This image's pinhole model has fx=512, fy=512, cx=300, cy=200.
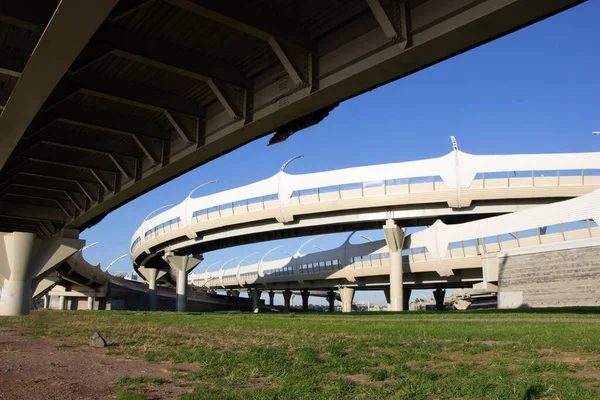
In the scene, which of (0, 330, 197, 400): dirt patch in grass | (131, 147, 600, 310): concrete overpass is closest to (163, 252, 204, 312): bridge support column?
(131, 147, 600, 310): concrete overpass

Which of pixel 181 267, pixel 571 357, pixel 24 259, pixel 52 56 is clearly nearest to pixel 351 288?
pixel 181 267

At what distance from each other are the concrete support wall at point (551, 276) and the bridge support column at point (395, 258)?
480 inches

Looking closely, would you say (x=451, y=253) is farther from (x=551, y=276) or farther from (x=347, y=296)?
(x=347, y=296)

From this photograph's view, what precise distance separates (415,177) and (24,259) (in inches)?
1235

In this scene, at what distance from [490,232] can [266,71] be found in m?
34.3

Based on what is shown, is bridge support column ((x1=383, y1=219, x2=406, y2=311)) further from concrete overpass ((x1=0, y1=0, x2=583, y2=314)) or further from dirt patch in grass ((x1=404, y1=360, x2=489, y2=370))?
dirt patch in grass ((x1=404, y1=360, x2=489, y2=370))

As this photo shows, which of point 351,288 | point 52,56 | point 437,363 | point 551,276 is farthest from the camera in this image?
point 351,288

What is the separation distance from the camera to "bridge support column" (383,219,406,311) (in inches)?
1886

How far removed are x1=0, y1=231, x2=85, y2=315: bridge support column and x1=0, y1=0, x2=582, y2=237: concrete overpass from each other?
12.2 m

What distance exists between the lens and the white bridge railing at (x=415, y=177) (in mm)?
42375

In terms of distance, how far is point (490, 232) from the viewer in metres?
42.8

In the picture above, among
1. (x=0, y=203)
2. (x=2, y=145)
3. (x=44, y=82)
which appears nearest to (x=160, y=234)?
(x=0, y=203)

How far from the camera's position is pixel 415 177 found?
4581 cm

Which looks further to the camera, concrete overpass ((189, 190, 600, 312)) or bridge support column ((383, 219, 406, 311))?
bridge support column ((383, 219, 406, 311))
